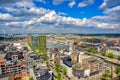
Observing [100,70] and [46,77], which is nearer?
[46,77]

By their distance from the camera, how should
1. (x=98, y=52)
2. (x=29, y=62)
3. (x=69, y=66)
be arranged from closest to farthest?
(x=69, y=66) → (x=29, y=62) → (x=98, y=52)

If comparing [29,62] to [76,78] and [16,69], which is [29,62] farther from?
[76,78]

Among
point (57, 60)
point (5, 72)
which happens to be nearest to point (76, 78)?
point (57, 60)

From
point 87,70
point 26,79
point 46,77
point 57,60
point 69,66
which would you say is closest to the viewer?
point 46,77

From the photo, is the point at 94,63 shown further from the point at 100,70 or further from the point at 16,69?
the point at 16,69

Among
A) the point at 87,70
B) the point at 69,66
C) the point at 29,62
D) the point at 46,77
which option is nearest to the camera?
the point at 46,77

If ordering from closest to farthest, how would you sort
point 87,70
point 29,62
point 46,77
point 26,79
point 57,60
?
point 46,77
point 26,79
point 87,70
point 29,62
point 57,60

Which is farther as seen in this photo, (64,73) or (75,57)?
(75,57)

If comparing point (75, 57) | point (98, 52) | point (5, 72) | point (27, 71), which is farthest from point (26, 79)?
point (98, 52)
